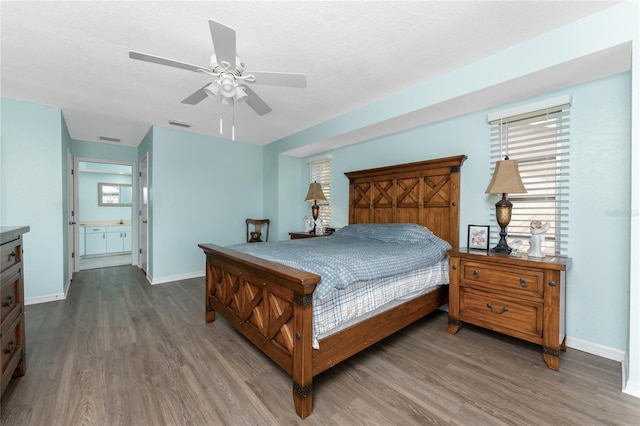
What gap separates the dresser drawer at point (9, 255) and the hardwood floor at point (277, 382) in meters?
0.82

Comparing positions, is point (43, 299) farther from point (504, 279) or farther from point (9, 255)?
point (504, 279)

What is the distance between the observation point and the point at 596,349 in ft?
7.26

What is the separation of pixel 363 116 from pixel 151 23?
2.28 metres

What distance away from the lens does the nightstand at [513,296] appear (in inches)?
79.3

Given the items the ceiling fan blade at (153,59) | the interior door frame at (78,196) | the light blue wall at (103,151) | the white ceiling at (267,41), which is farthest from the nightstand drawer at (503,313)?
the light blue wall at (103,151)

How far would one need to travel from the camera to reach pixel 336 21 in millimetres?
1892

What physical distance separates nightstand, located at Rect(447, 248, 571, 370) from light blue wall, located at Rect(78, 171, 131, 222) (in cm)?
807

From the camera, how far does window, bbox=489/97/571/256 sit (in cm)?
240

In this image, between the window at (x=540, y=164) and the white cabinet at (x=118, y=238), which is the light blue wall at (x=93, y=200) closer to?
the white cabinet at (x=118, y=238)

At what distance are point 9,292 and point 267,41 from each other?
2.44 meters

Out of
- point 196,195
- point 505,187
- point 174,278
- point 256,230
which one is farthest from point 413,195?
point 174,278

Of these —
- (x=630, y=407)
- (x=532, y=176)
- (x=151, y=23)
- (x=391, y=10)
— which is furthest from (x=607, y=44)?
(x=151, y=23)

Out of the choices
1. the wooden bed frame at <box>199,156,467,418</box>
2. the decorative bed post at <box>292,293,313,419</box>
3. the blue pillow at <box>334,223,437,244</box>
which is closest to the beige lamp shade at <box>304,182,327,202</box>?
the wooden bed frame at <box>199,156,467,418</box>

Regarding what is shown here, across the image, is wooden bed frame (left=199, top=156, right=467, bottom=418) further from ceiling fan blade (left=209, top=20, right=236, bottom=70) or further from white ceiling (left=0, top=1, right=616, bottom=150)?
ceiling fan blade (left=209, top=20, right=236, bottom=70)
